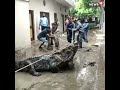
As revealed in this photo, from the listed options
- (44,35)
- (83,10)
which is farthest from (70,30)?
(83,10)

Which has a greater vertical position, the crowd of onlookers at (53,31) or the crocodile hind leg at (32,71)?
the crowd of onlookers at (53,31)

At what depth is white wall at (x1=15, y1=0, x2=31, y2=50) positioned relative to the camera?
15867 mm

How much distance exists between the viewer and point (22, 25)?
16.6 meters

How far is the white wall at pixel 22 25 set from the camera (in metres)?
15.9

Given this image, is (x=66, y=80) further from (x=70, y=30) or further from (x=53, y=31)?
(x=70, y=30)

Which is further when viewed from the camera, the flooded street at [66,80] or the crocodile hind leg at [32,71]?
the crocodile hind leg at [32,71]

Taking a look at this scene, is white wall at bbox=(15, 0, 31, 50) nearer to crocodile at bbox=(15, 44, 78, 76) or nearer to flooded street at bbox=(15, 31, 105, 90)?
crocodile at bbox=(15, 44, 78, 76)

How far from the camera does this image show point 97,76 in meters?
9.12

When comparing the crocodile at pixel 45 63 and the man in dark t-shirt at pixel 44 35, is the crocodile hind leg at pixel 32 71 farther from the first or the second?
the man in dark t-shirt at pixel 44 35

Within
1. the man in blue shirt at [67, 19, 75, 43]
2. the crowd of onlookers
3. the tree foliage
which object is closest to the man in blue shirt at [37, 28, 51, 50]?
the crowd of onlookers

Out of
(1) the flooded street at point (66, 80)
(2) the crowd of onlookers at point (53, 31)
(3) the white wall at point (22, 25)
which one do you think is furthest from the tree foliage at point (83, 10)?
(1) the flooded street at point (66, 80)
